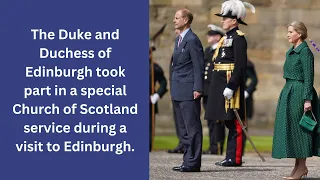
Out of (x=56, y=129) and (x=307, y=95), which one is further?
(x=307, y=95)

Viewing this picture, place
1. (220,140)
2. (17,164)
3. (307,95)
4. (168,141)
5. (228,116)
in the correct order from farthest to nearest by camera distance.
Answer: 1. (168,141)
2. (220,140)
3. (228,116)
4. (307,95)
5. (17,164)

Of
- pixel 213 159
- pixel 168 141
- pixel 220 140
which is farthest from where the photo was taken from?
pixel 168 141

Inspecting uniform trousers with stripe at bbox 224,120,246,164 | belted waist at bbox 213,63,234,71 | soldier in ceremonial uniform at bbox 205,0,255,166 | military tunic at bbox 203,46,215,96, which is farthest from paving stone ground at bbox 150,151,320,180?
military tunic at bbox 203,46,215,96

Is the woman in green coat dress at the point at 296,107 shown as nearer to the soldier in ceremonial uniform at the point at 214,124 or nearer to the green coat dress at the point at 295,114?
the green coat dress at the point at 295,114

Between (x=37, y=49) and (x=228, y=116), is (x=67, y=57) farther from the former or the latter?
(x=228, y=116)

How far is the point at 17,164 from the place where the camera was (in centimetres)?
860

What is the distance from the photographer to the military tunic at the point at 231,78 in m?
11.9

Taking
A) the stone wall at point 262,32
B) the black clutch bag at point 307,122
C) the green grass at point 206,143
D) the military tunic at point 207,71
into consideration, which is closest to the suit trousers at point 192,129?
the black clutch bag at point 307,122

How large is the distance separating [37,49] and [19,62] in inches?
7.0

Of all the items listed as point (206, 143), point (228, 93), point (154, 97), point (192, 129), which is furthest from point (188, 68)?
point (206, 143)

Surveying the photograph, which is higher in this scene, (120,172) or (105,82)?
(105,82)

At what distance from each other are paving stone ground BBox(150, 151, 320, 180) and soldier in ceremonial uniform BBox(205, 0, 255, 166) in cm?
30

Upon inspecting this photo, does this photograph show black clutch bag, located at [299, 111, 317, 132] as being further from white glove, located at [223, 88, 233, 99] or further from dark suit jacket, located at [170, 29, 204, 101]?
white glove, located at [223, 88, 233, 99]

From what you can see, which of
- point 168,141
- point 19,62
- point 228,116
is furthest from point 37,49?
point 168,141
